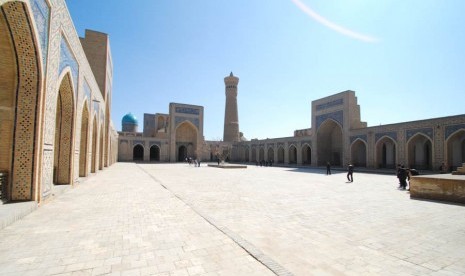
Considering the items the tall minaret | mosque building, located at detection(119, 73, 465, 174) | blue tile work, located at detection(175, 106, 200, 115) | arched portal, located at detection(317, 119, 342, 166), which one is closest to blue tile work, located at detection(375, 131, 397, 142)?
mosque building, located at detection(119, 73, 465, 174)

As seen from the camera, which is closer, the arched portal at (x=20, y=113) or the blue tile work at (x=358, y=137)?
the arched portal at (x=20, y=113)

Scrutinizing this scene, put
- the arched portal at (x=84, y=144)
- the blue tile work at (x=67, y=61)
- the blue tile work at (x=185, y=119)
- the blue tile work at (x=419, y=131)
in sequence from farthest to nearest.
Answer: the blue tile work at (x=185, y=119)
the blue tile work at (x=419, y=131)
the arched portal at (x=84, y=144)
the blue tile work at (x=67, y=61)

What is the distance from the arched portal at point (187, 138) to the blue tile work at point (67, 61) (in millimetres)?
24879

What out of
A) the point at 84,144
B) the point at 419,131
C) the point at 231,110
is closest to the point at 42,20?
the point at 84,144

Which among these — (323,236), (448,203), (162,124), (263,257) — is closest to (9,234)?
(263,257)

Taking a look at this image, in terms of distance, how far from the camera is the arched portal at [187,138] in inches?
1323

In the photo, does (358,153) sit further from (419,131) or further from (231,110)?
(231,110)

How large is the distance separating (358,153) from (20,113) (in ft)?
77.6

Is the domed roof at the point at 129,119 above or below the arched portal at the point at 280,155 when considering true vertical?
above

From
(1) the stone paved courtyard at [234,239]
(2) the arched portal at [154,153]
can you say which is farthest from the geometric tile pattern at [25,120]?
(2) the arched portal at [154,153]

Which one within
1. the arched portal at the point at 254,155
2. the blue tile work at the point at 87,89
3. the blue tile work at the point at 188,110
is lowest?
the arched portal at the point at 254,155

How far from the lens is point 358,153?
2294 cm

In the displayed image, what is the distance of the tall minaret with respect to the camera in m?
38.8

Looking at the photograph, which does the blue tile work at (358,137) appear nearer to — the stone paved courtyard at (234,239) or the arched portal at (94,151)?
the stone paved courtyard at (234,239)
